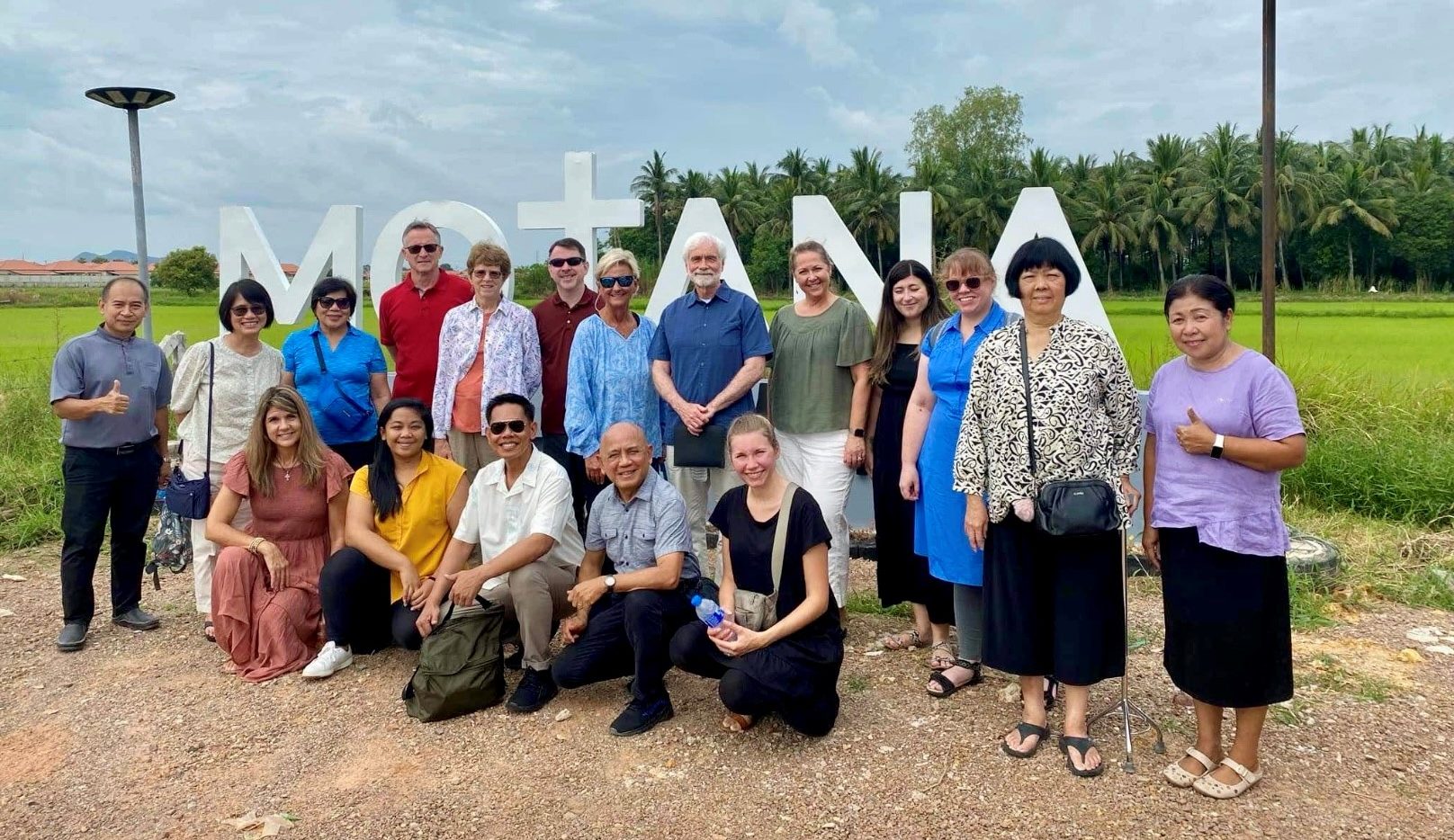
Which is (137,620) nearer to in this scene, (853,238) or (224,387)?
(224,387)

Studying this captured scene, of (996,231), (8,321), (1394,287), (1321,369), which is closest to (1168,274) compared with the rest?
(996,231)

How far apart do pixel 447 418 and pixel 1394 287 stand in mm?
30800

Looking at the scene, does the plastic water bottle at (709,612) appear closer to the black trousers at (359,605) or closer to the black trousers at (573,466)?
the black trousers at (359,605)

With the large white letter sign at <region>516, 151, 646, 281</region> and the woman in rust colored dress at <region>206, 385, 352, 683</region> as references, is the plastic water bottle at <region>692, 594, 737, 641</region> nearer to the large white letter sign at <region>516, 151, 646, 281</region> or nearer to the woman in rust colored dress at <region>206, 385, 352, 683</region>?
the woman in rust colored dress at <region>206, 385, 352, 683</region>

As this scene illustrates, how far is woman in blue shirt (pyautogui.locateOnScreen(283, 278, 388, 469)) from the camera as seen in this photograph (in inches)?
170

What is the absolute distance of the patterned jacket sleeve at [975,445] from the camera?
297cm

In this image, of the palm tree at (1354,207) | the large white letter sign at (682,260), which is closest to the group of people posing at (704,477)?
the large white letter sign at (682,260)

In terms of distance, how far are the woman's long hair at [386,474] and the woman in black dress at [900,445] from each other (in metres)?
1.85

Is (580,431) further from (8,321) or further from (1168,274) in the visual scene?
(1168,274)

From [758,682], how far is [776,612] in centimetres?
25

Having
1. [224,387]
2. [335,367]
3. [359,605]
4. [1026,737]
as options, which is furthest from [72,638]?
[1026,737]

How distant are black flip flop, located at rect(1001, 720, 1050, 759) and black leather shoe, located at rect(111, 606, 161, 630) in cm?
391

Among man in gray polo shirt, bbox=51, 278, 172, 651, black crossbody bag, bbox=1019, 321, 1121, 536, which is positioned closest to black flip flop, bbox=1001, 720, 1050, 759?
black crossbody bag, bbox=1019, 321, 1121, 536

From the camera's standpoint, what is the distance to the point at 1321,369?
8086 millimetres
